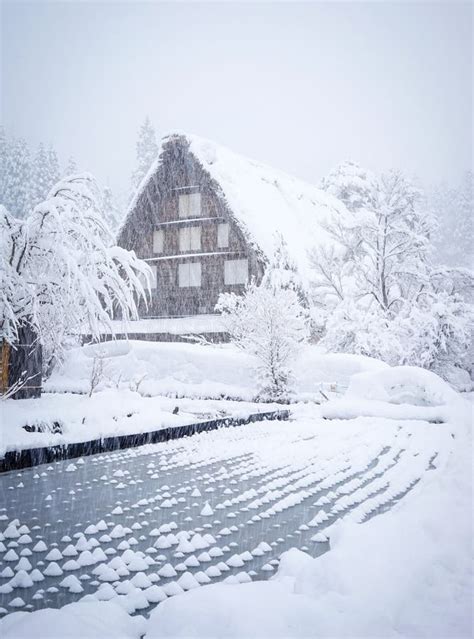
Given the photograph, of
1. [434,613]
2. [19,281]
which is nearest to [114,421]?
[19,281]

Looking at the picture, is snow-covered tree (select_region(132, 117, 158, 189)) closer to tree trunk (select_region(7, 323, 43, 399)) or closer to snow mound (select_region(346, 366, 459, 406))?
snow mound (select_region(346, 366, 459, 406))

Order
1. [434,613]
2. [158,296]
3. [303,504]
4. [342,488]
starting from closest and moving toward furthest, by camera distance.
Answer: [434,613]
[303,504]
[342,488]
[158,296]

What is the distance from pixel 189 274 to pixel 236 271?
124 inches

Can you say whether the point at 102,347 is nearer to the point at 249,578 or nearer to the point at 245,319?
the point at 245,319

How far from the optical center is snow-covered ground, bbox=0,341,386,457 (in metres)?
9.88

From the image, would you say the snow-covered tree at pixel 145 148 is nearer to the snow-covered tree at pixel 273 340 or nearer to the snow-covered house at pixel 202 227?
the snow-covered house at pixel 202 227

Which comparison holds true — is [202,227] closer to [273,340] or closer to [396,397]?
[273,340]

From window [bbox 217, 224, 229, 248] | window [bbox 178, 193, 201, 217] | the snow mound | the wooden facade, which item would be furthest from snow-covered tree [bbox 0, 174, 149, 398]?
window [bbox 178, 193, 201, 217]

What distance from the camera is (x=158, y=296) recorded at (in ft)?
95.9

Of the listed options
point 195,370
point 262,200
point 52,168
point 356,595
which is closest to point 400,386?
point 195,370

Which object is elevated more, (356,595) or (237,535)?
(356,595)

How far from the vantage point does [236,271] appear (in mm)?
26781

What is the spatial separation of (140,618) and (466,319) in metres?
20.6

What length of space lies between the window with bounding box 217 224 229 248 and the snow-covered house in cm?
5
